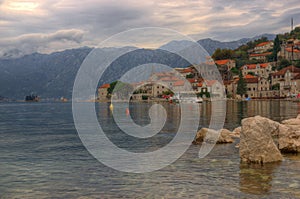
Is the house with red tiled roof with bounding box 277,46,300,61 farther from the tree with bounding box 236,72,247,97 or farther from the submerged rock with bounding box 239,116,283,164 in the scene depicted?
the submerged rock with bounding box 239,116,283,164

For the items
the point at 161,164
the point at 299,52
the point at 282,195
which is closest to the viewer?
the point at 282,195

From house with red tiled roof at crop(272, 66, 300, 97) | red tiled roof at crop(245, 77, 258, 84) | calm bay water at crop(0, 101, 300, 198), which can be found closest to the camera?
calm bay water at crop(0, 101, 300, 198)

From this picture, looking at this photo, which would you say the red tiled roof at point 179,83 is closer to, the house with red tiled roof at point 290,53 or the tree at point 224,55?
the tree at point 224,55

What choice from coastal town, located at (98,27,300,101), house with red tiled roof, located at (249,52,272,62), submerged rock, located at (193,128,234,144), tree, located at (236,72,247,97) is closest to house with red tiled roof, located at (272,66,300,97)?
coastal town, located at (98,27,300,101)

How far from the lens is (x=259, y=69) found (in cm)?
16100

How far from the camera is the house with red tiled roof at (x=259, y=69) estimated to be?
6185 inches

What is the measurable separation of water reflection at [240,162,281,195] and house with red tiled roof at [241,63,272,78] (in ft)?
480

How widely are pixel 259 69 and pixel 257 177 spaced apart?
6114 inches

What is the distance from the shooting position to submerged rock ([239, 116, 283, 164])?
16859 millimetres

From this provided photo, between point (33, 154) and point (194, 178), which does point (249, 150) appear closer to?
point (194, 178)

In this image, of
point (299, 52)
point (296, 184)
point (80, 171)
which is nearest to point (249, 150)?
point (296, 184)

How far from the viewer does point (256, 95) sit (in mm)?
144750

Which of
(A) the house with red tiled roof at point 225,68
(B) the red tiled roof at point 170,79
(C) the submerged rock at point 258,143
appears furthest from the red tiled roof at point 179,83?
(C) the submerged rock at point 258,143

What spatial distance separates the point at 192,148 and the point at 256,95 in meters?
130
